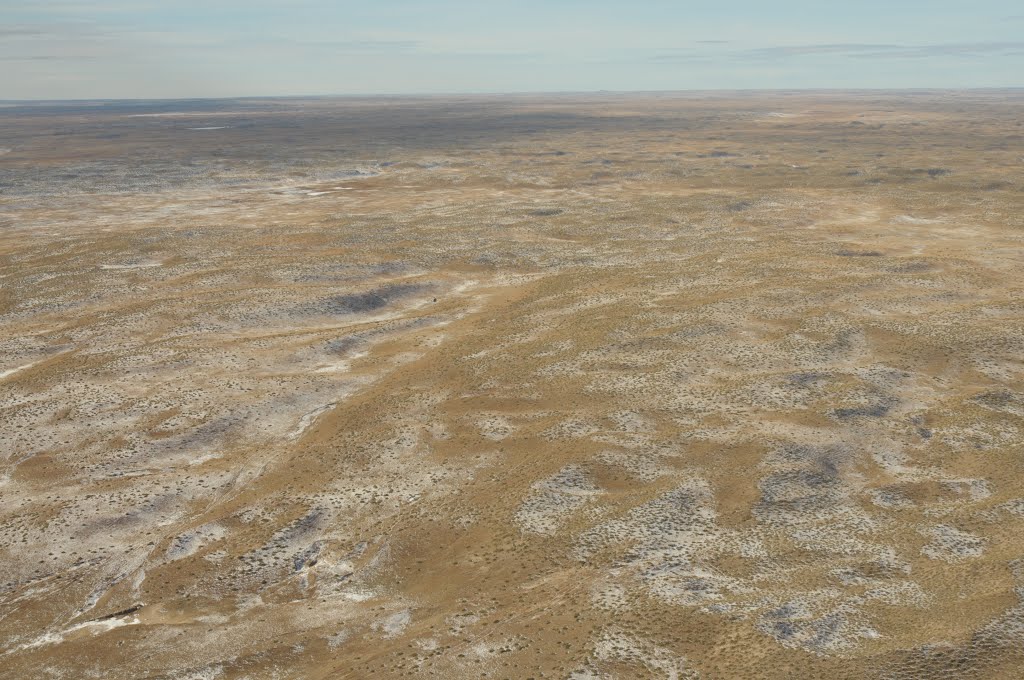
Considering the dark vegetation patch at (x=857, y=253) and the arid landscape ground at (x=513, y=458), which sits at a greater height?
the dark vegetation patch at (x=857, y=253)

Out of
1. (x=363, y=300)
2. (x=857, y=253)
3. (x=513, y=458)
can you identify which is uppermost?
(x=857, y=253)

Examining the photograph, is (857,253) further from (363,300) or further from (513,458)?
(513,458)

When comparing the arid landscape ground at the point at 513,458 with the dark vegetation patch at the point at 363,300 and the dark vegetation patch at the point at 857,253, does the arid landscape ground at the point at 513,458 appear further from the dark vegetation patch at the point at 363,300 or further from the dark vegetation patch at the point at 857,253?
the dark vegetation patch at the point at 857,253

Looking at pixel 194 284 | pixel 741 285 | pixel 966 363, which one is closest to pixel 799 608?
pixel 966 363

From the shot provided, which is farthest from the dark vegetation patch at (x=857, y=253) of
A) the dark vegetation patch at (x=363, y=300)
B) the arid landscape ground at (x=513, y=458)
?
the dark vegetation patch at (x=363, y=300)

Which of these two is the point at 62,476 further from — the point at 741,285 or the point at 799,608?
the point at 741,285

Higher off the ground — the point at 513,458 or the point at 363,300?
the point at 363,300

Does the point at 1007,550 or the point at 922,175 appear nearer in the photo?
the point at 1007,550

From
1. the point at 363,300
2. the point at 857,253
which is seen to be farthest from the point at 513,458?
the point at 857,253
